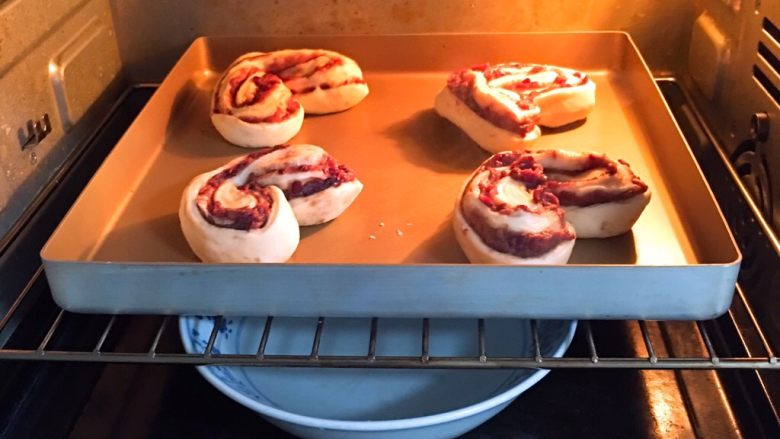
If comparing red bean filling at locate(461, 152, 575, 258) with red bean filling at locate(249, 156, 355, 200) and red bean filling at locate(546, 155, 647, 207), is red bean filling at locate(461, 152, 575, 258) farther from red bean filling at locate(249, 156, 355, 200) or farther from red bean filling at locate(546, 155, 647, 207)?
red bean filling at locate(249, 156, 355, 200)

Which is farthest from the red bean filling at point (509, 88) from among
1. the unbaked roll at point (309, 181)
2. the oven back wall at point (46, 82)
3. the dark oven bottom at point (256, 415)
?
the oven back wall at point (46, 82)

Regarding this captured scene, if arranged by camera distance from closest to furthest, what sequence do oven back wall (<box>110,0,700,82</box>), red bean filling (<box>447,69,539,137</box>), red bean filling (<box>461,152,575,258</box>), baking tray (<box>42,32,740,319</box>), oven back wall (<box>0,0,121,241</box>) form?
1. baking tray (<box>42,32,740,319</box>)
2. red bean filling (<box>461,152,575,258</box>)
3. oven back wall (<box>0,0,121,241</box>)
4. red bean filling (<box>447,69,539,137</box>)
5. oven back wall (<box>110,0,700,82</box>)

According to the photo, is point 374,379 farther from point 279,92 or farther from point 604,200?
point 279,92

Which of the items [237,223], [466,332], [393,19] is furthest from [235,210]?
[393,19]

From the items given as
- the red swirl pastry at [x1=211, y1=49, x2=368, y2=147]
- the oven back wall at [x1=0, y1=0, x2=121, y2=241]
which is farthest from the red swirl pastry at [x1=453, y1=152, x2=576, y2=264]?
the oven back wall at [x1=0, y1=0, x2=121, y2=241]

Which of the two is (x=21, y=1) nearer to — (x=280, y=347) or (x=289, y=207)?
(x=289, y=207)
